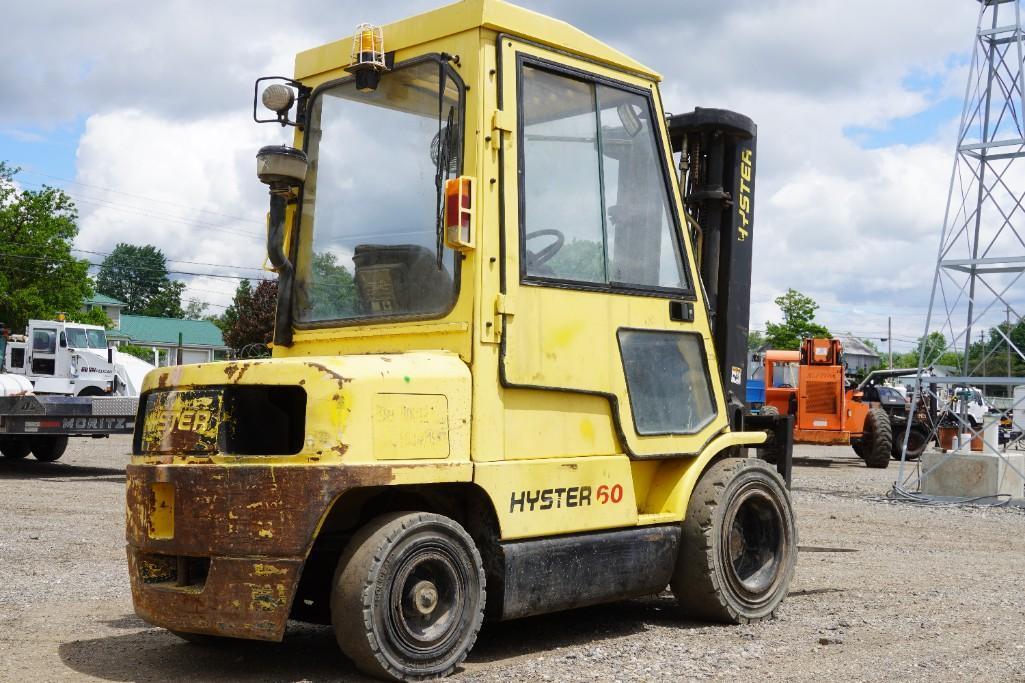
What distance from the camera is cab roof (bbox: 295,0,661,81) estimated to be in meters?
5.57

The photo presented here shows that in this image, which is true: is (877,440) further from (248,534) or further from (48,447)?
(248,534)

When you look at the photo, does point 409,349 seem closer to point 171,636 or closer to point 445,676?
point 445,676

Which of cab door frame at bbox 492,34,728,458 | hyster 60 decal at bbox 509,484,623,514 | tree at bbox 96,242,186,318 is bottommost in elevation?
hyster 60 decal at bbox 509,484,623,514

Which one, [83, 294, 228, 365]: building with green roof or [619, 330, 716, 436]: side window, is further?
[83, 294, 228, 365]: building with green roof

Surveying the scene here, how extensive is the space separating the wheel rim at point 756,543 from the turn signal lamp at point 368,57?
3.07 meters

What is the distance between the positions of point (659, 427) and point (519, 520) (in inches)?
46.2

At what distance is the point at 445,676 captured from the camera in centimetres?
516

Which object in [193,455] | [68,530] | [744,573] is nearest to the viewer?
[193,455]

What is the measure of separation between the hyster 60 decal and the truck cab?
21.9 meters

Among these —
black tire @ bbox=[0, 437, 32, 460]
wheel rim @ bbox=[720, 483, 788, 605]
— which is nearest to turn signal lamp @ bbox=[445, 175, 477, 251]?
wheel rim @ bbox=[720, 483, 788, 605]

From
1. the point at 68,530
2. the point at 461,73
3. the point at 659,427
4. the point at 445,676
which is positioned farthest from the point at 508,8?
the point at 68,530

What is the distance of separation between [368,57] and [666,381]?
7.70ft

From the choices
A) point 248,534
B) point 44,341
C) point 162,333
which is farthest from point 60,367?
point 162,333

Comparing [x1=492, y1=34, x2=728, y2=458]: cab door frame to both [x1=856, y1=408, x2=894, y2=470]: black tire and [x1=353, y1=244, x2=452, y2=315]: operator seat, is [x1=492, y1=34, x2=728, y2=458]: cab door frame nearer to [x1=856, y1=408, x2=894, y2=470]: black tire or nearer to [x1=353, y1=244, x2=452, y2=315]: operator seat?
[x1=353, y1=244, x2=452, y2=315]: operator seat
